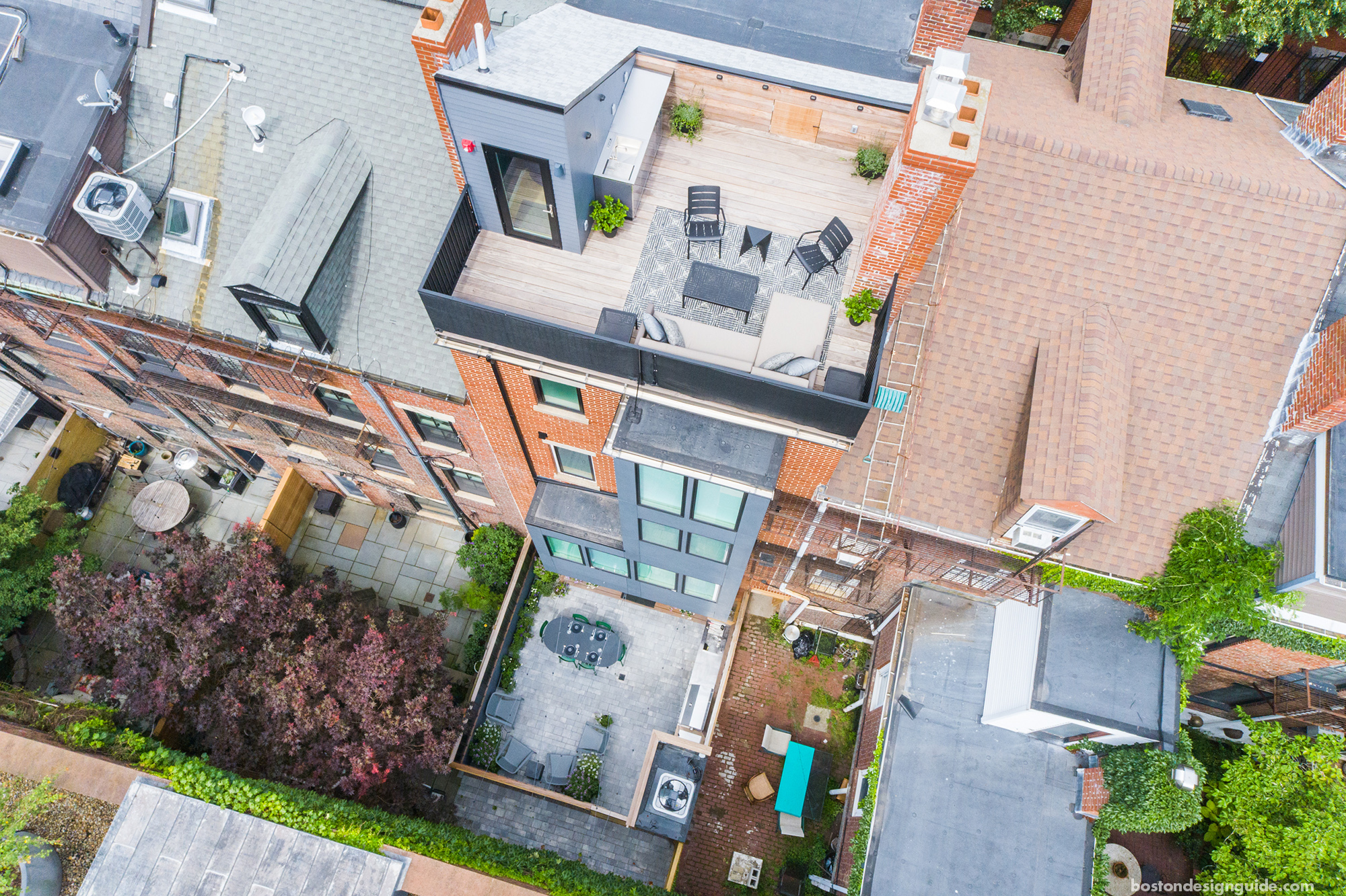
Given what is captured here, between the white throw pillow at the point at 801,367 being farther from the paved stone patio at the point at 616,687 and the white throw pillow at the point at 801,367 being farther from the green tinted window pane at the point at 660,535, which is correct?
the paved stone patio at the point at 616,687

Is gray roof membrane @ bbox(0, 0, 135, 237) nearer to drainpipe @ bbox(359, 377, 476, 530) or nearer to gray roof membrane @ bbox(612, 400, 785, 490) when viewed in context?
drainpipe @ bbox(359, 377, 476, 530)

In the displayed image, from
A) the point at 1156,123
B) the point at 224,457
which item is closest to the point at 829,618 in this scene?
the point at 1156,123

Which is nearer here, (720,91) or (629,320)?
(629,320)

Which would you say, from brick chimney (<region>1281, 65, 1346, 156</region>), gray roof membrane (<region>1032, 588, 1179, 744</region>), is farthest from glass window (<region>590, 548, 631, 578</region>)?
brick chimney (<region>1281, 65, 1346, 156</region>)

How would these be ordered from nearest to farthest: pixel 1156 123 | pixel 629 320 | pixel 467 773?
pixel 629 320 → pixel 1156 123 → pixel 467 773

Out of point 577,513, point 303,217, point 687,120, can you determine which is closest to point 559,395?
point 577,513

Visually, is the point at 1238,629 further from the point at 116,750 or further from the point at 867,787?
the point at 116,750
